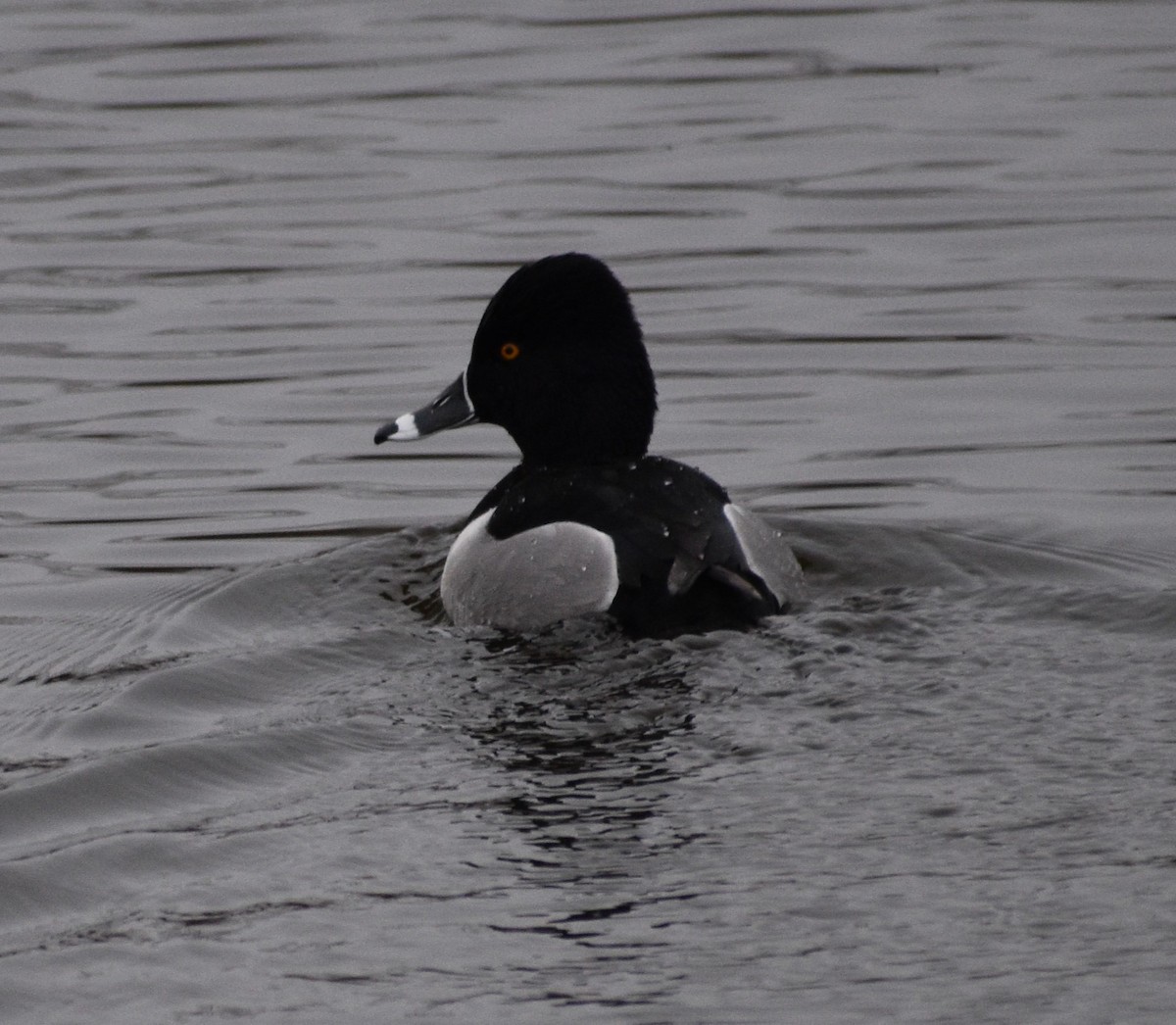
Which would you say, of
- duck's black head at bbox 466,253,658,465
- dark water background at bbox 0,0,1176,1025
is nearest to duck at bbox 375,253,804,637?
duck's black head at bbox 466,253,658,465

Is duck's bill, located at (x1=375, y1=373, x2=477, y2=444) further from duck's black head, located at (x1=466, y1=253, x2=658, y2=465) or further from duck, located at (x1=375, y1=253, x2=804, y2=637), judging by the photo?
duck's black head, located at (x1=466, y1=253, x2=658, y2=465)

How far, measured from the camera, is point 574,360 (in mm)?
8859

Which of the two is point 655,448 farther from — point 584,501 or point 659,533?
point 659,533

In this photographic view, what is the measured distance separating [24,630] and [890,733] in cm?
365

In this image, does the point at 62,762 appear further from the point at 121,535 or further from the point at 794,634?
the point at 121,535

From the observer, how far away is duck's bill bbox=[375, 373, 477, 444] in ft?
30.8

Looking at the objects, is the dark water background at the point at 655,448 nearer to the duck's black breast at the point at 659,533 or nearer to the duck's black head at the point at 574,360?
the duck's black breast at the point at 659,533

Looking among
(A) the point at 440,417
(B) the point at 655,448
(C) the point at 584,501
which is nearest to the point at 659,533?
(C) the point at 584,501

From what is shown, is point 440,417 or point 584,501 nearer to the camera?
point 584,501

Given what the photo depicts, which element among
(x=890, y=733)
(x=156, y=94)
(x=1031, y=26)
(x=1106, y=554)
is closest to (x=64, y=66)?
(x=156, y=94)

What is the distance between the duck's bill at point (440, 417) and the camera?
9.38 metres

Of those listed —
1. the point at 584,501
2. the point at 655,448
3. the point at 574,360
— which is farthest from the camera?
the point at 655,448

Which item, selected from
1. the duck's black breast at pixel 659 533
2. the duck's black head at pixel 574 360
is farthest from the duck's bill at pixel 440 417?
the duck's black breast at pixel 659 533

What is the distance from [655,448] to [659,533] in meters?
3.19
